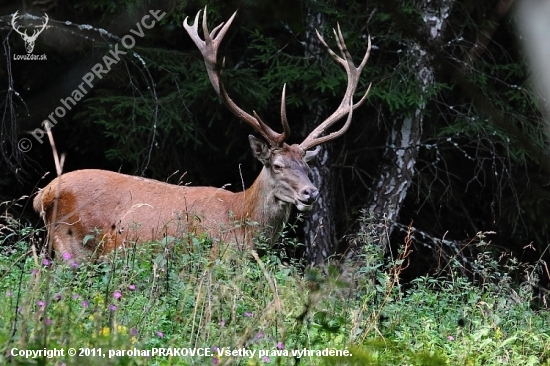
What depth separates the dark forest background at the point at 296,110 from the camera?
30.5 feet

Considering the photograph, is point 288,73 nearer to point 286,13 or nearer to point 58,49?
point 58,49

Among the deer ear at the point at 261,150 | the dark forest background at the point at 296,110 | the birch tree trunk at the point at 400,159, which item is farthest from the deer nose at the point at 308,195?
the birch tree trunk at the point at 400,159

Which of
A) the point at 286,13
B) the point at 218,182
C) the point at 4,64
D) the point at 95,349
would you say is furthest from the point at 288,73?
the point at 286,13

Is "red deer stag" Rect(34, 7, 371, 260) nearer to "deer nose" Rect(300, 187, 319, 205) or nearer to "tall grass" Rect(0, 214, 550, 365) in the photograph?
"deer nose" Rect(300, 187, 319, 205)

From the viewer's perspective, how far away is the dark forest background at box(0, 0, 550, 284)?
30.5 ft

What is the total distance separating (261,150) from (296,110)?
116 inches

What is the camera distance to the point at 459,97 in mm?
10750

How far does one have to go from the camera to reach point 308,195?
729 centimetres

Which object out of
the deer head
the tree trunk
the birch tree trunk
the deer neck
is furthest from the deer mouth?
the birch tree trunk

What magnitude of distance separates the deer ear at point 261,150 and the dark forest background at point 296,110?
5.02 ft

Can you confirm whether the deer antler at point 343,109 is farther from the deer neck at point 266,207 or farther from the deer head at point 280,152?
the deer neck at point 266,207

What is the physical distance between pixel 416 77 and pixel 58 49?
3815 mm

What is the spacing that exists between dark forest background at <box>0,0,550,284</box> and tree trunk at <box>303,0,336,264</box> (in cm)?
2

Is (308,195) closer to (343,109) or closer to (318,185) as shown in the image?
(343,109)
